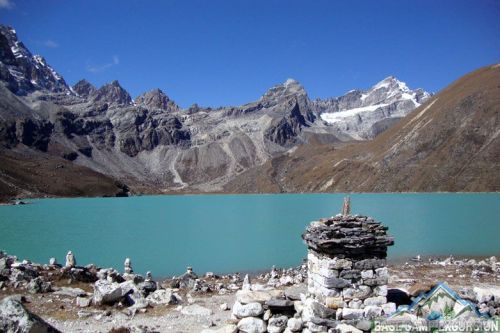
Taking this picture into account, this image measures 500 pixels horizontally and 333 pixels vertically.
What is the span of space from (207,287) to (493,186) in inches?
5175

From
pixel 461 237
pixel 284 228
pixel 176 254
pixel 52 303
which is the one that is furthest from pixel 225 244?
pixel 52 303

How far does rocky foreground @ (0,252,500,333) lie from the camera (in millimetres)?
12875

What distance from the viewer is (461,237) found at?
4684 cm

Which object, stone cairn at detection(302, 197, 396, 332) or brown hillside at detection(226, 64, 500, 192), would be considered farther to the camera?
brown hillside at detection(226, 64, 500, 192)

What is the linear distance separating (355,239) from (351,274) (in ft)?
3.35

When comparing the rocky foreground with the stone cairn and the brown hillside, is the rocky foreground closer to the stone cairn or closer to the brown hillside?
the stone cairn

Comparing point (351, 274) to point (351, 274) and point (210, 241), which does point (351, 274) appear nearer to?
point (351, 274)

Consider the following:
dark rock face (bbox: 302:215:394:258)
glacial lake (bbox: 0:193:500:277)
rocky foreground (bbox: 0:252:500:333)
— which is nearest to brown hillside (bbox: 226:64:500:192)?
glacial lake (bbox: 0:193:500:277)

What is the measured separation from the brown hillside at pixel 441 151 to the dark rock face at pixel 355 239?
135060mm

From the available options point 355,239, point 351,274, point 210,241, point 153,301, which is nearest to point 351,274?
point 351,274

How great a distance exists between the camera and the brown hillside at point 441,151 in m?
141

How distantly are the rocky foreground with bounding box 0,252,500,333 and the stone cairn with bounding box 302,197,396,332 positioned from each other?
966 millimetres

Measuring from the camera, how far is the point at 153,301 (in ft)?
59.7

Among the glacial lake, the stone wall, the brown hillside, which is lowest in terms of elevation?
the glacial lake
